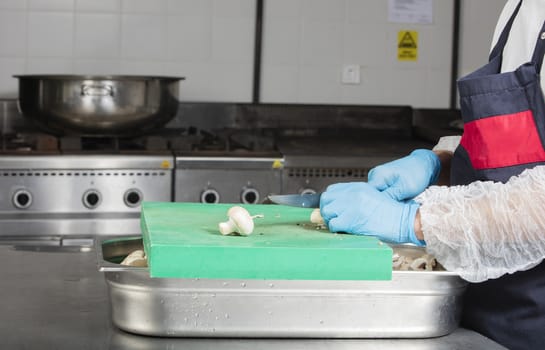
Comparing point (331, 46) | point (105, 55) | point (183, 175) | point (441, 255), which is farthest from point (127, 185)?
point (441, 255)

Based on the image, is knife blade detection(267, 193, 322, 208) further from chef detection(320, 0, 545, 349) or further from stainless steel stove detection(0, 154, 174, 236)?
stainless steel stove detection(0, 154, 174, 236)

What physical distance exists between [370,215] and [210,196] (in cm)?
195

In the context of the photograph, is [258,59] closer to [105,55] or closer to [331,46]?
[331,46]

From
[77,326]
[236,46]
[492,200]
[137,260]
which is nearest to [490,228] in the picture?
[492,200]

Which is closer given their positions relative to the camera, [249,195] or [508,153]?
[508,153]

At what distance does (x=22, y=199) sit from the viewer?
342 cm

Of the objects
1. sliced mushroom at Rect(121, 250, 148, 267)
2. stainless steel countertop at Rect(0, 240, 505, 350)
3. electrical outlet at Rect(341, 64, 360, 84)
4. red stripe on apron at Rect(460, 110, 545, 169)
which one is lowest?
stainless steel countertop at Rect(0, 240, 505, 350)

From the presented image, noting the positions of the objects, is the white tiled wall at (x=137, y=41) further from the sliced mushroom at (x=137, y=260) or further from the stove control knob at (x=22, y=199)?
the sliced mushroom at (x=137, y=260)

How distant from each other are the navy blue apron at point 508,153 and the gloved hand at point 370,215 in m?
0.22

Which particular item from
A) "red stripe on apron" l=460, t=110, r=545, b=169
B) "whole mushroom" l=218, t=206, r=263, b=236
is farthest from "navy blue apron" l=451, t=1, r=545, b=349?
"whole mushroom" l=218, t=206, r=263, b=236

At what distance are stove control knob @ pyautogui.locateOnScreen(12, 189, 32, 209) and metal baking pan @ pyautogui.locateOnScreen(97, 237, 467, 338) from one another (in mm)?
1947

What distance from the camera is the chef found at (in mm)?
1559

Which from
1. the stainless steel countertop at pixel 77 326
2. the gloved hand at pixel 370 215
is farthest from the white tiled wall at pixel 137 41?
the gloved hand at pixel 370 215

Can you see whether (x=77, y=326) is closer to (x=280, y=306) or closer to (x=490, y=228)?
(x=280, y=306)
